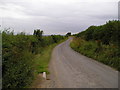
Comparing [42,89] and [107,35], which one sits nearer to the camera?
[42,89]

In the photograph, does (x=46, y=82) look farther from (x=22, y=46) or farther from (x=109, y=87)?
(x=109, y=87)

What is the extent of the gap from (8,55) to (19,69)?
27.8 inches

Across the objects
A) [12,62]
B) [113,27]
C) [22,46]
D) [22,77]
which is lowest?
[22,77]

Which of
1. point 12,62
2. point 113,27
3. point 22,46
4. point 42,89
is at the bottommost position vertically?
point 42,89

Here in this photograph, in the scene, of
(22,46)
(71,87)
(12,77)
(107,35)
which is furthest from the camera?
(107,35)

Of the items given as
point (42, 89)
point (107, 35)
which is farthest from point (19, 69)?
point (107, 35)

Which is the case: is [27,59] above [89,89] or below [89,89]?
above

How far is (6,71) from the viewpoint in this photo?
586 centimetres

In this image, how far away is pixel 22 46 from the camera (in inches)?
298

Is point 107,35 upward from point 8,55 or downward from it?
upward

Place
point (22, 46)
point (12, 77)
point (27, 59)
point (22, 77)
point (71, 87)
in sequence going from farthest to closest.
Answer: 1. point (22, 46)
2. point (27, 59)
3. point (71, 87)
4. point (22, 77)
5. point (12, 77)

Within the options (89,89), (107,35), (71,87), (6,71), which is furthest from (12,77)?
(107,35)

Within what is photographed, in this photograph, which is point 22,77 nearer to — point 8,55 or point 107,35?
point 8,55

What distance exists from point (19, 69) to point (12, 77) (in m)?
0.50
